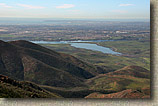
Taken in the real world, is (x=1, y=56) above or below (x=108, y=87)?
above

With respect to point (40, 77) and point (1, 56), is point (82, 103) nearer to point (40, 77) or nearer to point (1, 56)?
point (40, 77)

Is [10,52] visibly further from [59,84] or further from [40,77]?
[59,84]

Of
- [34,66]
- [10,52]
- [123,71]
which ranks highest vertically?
[10,52]

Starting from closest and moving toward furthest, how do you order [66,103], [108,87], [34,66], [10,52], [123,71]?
[66,103] < [108,87] < [34,66] < [10,52] < [123,71]

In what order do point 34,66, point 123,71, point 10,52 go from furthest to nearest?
point 123,71 < point 10,52 < point 34,66

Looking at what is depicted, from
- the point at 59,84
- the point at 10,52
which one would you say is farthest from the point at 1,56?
the point at 59,84

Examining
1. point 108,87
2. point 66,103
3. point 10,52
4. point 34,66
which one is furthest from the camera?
point 10,52

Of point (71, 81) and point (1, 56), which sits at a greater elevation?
point (1, 56)

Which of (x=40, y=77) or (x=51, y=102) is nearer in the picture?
(x=51, y=102)

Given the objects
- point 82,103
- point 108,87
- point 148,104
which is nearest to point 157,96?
point 148,104
